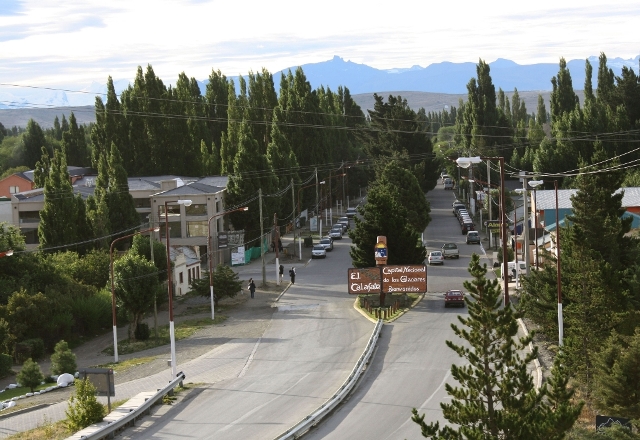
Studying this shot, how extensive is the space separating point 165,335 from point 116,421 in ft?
73.3

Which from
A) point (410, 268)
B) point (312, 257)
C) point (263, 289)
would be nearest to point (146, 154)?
point (312, 257)

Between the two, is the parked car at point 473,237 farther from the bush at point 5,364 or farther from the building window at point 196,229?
the bush at point 5,364

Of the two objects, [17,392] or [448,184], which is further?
[448,184]

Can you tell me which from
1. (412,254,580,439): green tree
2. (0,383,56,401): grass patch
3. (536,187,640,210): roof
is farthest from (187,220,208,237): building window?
(412,254,580,439): green tree

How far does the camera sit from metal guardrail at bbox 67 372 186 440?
26641mm

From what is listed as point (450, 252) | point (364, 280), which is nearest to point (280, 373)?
point (364, 280)

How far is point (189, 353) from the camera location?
43531 mm

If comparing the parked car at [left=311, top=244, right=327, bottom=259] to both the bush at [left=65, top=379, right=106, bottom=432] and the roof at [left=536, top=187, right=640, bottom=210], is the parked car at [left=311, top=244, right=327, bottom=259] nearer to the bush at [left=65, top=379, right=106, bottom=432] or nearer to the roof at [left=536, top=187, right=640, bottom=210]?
the roof at [left=536, top=187, right=640, bottom=210]

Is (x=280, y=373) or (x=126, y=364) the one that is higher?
(x=280, y=373)

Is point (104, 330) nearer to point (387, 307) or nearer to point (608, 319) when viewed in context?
point (387, 307)

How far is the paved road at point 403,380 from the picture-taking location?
90.6ft

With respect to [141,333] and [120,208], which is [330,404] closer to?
[141,333]

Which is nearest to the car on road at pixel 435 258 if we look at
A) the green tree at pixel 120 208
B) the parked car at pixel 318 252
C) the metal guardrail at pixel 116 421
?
the parked car at pixel 318 252

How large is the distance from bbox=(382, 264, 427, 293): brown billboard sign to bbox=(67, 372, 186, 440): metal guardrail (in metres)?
21.1
